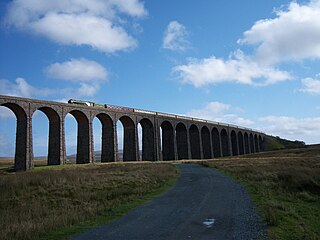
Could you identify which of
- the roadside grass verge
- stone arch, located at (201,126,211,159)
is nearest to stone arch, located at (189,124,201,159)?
stone arch, located at (201,126,211,159)

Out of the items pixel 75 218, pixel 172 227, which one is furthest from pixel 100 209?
pixel 172 227

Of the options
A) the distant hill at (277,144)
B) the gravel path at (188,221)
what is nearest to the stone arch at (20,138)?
the gravel path at (188,221)

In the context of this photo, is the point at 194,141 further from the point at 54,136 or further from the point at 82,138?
the point at 54,136

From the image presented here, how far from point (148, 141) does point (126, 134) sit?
6373 millimetres

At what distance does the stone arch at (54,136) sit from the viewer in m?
42.7

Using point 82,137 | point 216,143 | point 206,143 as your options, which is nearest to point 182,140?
point 206,143

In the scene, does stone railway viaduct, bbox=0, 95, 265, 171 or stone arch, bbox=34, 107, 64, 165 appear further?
stone arch, bbox=34, 107, 64, 165

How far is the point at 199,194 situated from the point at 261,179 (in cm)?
848

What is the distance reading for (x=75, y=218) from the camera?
11156mm

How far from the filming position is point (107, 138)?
2094 inches

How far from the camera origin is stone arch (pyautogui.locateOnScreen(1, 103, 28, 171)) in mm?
38312

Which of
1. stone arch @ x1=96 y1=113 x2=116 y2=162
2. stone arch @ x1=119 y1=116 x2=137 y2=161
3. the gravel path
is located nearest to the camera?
the gravel path

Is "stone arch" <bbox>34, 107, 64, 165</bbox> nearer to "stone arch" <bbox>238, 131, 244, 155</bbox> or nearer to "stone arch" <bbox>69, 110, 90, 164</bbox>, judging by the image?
"stone arch" <bbox>69, 110, 90, 164</bbox>

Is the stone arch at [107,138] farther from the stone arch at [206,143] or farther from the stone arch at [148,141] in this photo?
the stone arch at [206,143]
